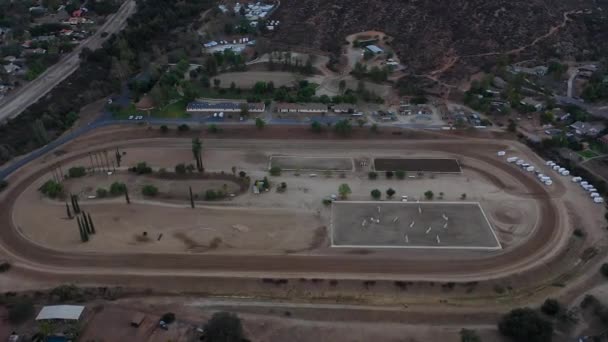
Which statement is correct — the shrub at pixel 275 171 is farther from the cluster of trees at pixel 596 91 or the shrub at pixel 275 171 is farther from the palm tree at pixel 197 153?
the cluster of trees at pixel 596 91

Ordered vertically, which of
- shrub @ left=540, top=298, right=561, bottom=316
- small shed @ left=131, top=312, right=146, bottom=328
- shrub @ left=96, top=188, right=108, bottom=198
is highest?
shrub @ left=96, top=188, right=108, bottom=198

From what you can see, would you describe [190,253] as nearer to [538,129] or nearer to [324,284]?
[324,284]

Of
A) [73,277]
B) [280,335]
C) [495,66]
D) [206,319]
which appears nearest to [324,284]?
[280,335]

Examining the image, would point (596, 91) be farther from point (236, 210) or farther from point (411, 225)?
point (236, 210)

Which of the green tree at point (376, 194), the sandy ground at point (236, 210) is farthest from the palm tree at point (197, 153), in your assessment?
the green tree at point (376, 194)

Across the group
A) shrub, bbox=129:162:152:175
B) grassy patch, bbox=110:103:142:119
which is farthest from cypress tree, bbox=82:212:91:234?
grassy patch, bbox=110:103:142:119

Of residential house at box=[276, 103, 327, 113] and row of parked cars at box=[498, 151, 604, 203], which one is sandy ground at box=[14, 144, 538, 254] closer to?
row of parked cars at box=[498, 151, 604, 203]
